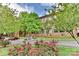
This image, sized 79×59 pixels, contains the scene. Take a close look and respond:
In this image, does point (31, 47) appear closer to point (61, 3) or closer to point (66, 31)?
point (66, 31)

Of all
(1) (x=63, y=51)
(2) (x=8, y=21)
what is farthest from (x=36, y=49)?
(2) (x=8, y=21)

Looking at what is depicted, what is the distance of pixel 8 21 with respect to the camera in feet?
8.04

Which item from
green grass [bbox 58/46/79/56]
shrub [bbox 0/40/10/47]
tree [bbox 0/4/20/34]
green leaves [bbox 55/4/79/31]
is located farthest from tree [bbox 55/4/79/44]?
shrub [bbox 0/40/10/47]

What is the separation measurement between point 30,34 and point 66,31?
38cm

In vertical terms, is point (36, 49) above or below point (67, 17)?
below

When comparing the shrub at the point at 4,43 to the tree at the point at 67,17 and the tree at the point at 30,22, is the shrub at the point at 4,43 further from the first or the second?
the tree at the point at 67,17

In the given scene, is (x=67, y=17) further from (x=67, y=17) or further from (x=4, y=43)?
(x=4, y=43)

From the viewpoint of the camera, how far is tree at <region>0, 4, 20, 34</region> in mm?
2445

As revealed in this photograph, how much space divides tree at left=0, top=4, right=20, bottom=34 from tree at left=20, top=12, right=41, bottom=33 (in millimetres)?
64

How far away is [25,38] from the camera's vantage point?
96.0 inches

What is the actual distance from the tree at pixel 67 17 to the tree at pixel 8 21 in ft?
1.41

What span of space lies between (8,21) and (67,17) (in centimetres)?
62

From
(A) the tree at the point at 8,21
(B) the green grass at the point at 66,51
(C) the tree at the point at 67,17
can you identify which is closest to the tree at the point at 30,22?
(A) the tree at the point at 8,21

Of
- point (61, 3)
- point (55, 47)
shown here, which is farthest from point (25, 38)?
point (61, 3)
